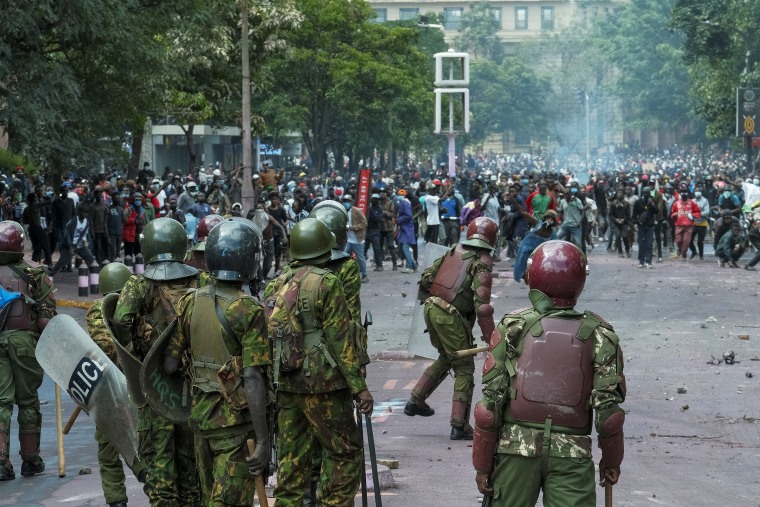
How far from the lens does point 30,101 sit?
19.3 meters

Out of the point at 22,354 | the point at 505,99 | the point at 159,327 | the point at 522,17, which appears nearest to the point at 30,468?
the point at 22,354

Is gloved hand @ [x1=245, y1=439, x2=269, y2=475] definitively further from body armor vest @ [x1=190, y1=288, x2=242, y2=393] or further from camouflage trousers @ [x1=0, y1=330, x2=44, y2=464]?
camouflage trousers @ [x1=0, y1=330, x2=44, y2=464]

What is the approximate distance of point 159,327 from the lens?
6996mm

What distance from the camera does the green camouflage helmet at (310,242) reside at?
6.93 meters

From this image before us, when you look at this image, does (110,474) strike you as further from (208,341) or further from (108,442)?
(208,341)

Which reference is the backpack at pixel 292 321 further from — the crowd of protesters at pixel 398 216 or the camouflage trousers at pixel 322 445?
the crowd of protesters at pixel 398 216

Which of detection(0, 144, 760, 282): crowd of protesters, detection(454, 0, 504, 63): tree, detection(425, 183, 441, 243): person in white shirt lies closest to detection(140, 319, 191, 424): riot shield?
detection(0, 144, 760, 282): crowd of protesters

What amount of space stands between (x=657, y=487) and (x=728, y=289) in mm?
14016

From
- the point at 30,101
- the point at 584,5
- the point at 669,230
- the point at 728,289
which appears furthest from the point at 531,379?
the point at 584,5

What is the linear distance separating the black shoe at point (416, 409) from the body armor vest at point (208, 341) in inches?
183

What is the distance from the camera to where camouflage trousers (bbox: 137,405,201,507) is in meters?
6.68

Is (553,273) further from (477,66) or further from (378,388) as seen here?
(477,66)

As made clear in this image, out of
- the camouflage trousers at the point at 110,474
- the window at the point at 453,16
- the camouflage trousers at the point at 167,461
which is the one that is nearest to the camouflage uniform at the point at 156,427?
the camouflage trousers at the point at 167,461

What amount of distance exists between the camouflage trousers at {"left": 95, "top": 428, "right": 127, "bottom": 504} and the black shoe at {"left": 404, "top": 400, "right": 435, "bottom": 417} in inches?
135
